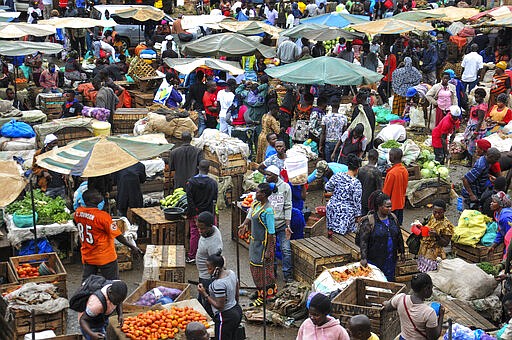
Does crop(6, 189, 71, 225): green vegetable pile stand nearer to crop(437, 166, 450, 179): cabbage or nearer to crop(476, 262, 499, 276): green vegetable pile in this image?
crop(476, 262, 499, 276): green vegetable pile

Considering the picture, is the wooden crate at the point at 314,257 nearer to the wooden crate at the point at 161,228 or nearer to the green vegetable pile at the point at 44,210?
the wooden crate at the point at 161,228

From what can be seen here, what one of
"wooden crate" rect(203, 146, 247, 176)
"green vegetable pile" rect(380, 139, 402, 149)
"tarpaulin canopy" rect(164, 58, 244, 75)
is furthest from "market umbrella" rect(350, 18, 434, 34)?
"wooden crate" rect(203, 146, 247, 176)

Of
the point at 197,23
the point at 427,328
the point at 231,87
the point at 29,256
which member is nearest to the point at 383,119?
the point at 231,87

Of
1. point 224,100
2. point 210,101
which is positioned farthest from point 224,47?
point 224,100

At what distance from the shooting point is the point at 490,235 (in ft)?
37.5

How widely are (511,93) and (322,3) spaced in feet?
44.2

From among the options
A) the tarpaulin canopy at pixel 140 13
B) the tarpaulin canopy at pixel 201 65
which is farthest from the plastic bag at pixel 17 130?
the tarpaulin canopy at pixel 140 13

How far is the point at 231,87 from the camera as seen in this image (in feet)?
54.3

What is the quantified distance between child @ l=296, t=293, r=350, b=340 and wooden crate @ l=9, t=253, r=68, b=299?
382cm

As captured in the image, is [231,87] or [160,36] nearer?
[231,87]

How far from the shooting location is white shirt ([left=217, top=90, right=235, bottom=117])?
16.0 meters

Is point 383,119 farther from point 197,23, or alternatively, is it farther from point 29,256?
point 29,256

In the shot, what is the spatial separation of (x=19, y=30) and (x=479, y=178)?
37.8 feet

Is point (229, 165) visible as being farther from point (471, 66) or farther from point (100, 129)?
point (471, 66)
